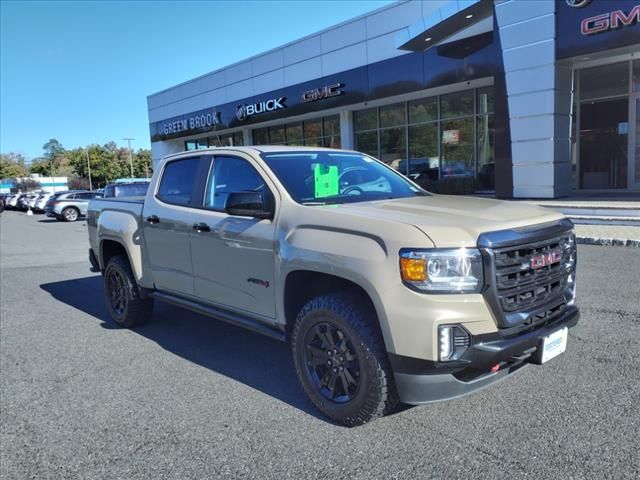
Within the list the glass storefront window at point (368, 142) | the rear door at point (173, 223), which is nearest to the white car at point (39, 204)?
the glass storefront window at point (368, 142)

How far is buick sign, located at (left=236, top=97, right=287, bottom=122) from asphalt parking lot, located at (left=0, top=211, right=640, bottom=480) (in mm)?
18867

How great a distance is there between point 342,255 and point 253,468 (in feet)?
4.44

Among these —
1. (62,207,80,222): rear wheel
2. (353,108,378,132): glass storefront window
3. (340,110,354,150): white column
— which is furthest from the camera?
(62,207,80,222): rear wheel

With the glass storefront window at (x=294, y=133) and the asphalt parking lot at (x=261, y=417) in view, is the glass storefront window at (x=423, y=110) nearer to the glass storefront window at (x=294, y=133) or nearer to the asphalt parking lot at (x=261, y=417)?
the glass storefront window at (x=294, y=133)

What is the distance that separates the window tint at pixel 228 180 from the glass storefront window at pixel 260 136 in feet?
75.3

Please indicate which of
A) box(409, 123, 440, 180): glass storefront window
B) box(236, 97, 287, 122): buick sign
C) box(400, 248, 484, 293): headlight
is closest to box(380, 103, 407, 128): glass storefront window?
box(409, 123, 440, 180): glass storefront window

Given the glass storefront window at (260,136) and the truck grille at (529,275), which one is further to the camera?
the glass storefront window at (260,136)

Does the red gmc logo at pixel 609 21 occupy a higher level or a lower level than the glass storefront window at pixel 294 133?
higher

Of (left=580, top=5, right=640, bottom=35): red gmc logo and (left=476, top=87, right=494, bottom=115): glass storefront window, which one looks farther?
(left=476, top=87, right=494, bottom=115): glass storefront window

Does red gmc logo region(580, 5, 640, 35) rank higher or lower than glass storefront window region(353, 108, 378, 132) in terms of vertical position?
higher

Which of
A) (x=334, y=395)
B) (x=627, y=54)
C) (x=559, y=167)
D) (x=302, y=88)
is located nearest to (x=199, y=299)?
(x=334, y=395)

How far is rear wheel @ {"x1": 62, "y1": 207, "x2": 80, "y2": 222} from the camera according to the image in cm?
2544

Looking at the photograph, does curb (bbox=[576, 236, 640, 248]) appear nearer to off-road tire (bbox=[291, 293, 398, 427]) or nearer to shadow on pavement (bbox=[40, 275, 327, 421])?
shadow on pavement (bbox=[40, 275, 327, 421])

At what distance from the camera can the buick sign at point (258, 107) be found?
23.0 meters
